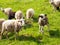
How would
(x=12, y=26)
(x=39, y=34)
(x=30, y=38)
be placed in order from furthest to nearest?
(x=39, y=34)
(x=30, y=38)
(x=12, y=26)

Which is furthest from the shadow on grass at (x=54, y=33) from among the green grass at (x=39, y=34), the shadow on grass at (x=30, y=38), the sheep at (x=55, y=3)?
the sheep at (x=55, y=3)

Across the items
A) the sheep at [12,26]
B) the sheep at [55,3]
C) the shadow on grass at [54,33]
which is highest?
the sheep at [55,3]

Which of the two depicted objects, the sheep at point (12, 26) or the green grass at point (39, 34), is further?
the sheep at point (12, 26)

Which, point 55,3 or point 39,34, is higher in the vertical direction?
point 55,3

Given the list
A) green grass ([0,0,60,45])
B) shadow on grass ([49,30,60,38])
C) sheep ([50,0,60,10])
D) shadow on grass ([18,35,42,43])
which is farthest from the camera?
sheep ([50,0,60,10])

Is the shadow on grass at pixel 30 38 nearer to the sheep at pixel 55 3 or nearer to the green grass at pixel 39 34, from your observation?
the green grass at pixel 39 34

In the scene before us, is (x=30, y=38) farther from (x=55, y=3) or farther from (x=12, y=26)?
(x=55, y=3)

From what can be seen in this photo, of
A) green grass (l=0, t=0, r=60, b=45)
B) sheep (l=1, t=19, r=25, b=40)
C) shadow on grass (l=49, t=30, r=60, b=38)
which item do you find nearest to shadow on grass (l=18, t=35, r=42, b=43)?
green grass (l=0, t=0, r=60, b=45)

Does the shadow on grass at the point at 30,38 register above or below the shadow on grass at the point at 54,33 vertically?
below

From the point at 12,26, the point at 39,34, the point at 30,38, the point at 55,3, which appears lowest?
the point at 30,38

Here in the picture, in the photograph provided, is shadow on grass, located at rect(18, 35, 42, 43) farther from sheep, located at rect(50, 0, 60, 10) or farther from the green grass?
sheep, located at rect(50, 0, 60, 10)

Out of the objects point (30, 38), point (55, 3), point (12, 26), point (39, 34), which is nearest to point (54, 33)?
point (39, 34)

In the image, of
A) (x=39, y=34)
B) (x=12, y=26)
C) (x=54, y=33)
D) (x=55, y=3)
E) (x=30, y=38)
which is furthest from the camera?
(x=55, y=3)

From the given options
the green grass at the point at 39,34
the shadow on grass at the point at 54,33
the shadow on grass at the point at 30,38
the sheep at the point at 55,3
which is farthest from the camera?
the sheep at the point at 55,3
